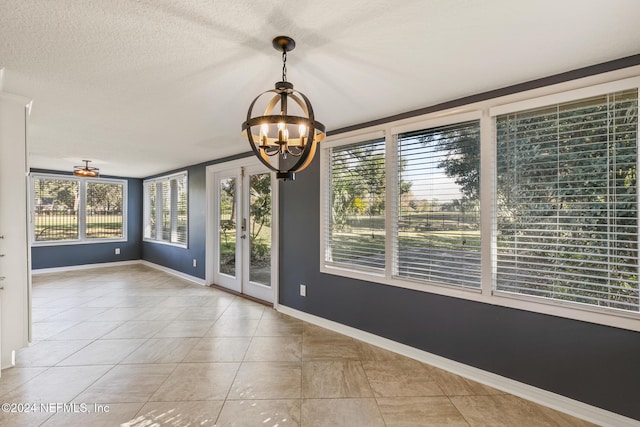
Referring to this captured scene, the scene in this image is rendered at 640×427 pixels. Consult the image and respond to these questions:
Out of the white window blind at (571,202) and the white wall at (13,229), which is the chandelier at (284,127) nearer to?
the white window blind at (571,202)

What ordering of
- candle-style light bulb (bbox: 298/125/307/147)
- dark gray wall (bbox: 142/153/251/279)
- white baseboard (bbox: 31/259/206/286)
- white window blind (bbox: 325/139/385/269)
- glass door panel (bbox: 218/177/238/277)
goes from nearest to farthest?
candle-style light bulb (bbox: 298/125/307/147)
white window blind (bbox: 325/139/385/269)
glass door panel (bbox: 218/177/238/277)
dark gray wall (bbox: 142/153/251/279)
white baseboard (bbox: 31/259/206/286)

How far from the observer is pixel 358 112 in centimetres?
290

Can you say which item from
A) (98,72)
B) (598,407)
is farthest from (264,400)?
(98,72)

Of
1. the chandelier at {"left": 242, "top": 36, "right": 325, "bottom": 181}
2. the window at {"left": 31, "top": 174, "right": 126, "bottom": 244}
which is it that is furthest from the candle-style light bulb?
the window at {"left": 31, "top": 174, "right": 126, "bottom": 244}

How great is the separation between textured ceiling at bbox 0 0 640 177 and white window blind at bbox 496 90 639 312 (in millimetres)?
365

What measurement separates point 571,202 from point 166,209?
6.99 m

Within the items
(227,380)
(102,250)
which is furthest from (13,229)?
(102,250)

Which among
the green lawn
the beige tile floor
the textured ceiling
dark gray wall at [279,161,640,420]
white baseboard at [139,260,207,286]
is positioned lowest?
the beige tile floor

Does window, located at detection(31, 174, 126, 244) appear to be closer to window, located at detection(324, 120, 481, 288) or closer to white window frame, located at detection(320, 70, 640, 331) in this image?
window, located at detection(324, 120, 481, 288)

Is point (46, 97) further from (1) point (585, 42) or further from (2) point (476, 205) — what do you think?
(1) point (585, 42)

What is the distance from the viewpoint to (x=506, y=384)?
→ 225 cm

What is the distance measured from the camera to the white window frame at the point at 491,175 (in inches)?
74.5

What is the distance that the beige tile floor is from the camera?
196 cm

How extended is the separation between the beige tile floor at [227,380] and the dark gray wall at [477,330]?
0.20 metres
